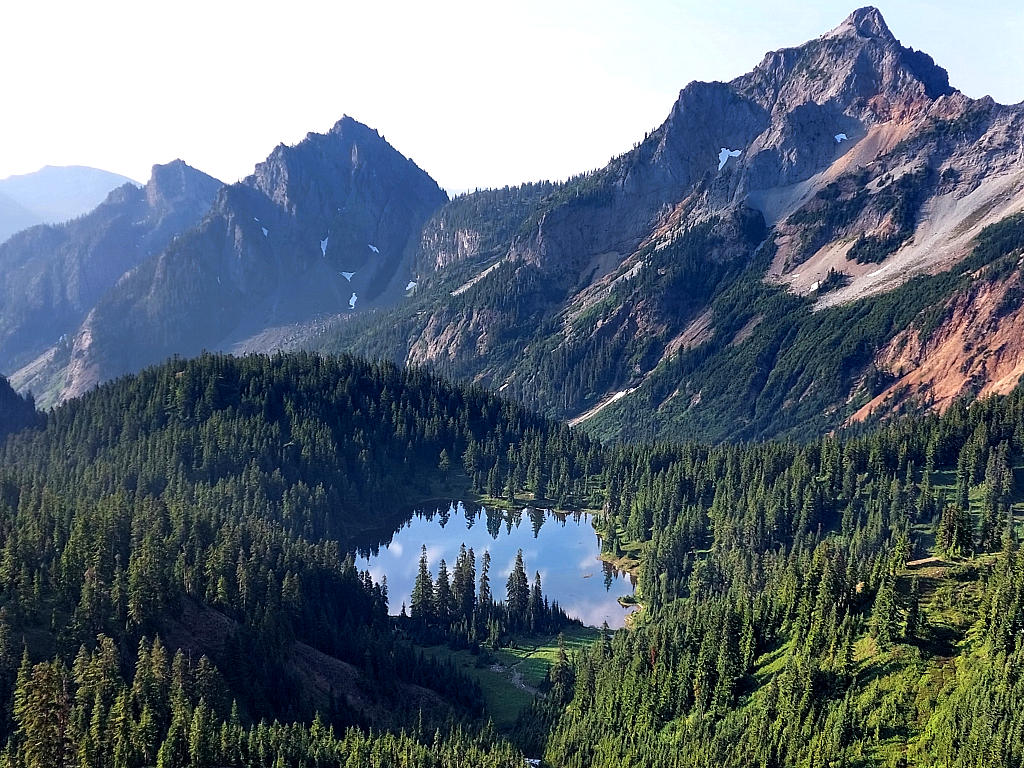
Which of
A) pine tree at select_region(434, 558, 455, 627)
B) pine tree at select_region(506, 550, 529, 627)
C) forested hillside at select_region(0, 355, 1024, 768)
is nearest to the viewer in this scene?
forested hillside at select_region(0, 355, 1024, 768)

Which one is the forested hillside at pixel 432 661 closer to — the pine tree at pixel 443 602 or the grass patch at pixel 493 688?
the pine tree at pixel 443 602

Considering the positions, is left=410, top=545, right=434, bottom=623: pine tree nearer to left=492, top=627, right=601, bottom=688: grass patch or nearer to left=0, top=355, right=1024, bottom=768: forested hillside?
left=0, top=355, right=1024, bottom=768: forested hillside

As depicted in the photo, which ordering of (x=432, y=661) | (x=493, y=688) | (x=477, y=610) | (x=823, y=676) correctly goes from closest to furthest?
(x=823, y=676)
(x=432, y=661)
(x=493, y=688)
(x=477, y=610)

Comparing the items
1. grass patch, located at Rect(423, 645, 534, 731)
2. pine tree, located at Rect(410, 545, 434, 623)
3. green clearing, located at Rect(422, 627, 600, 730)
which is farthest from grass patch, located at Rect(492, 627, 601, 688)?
pine tree, located at Rect(410, 545, 434, 623)

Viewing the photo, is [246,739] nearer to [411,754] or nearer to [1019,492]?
[411,754]

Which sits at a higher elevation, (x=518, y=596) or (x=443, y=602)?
(x=518, y=596)

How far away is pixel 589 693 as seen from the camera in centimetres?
12612

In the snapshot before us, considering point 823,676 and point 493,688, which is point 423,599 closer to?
point 493,688

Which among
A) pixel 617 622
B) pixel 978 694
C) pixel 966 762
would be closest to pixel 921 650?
pixel 978 694

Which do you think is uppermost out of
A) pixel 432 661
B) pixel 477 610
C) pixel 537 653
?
pixel 477 610

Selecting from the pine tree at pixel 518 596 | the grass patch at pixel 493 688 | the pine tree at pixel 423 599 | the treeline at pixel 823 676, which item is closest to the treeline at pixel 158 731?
the treeline at pixel 823 676

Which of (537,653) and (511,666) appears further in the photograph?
(537,653)

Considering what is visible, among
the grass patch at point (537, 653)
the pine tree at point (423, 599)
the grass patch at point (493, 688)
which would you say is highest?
the pine tree at point (423, 599)

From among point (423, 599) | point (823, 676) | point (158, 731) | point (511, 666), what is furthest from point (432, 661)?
point (823, 676)
